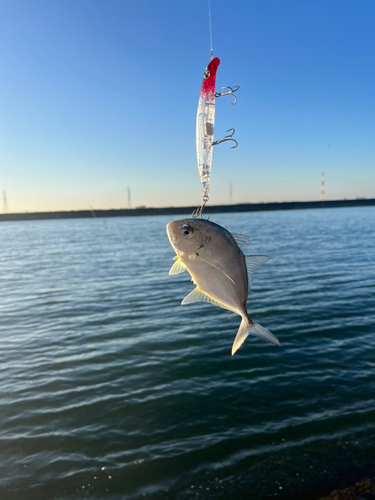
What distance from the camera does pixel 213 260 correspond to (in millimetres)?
3855

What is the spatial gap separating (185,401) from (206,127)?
8693 mm

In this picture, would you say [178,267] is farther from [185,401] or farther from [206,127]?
[185,401]

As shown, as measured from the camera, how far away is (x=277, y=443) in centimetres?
890

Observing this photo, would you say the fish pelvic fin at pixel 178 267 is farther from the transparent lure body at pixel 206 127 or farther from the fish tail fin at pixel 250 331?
the fish tail fin at pixel 250 331

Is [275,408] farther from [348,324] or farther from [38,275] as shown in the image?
[38,275]

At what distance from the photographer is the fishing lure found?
397 cm

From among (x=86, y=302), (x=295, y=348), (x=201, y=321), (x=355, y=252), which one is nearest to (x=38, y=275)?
(x=86, y=302)

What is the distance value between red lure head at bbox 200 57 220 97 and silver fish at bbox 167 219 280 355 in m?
1.46

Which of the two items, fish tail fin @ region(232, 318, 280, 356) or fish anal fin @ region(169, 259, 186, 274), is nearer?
fish anal fin @ region(169, 259, 186, 274)

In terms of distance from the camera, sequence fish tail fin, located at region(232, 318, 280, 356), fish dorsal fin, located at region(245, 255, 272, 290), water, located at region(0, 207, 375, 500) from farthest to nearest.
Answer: water, located at region(0, 207, 375, 500) < fish tail fin, located at region(232, 318, 280, 356) < fish dorsal fin, located at region(245, 255, 272, 290)

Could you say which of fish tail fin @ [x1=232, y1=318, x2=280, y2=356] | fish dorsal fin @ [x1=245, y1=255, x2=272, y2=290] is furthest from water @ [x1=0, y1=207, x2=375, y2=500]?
fish dorsal fin @ [x1=245, y1=255, x2=272, y2=290]

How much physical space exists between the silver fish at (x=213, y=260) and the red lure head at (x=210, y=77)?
1463 millimetres

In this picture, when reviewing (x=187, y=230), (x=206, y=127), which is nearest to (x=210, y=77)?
(x=206, y=127)

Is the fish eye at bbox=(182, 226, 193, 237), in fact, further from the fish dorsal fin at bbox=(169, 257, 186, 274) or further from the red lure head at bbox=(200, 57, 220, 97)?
the red lure head at bbox=(200, 57, 220, 97)
